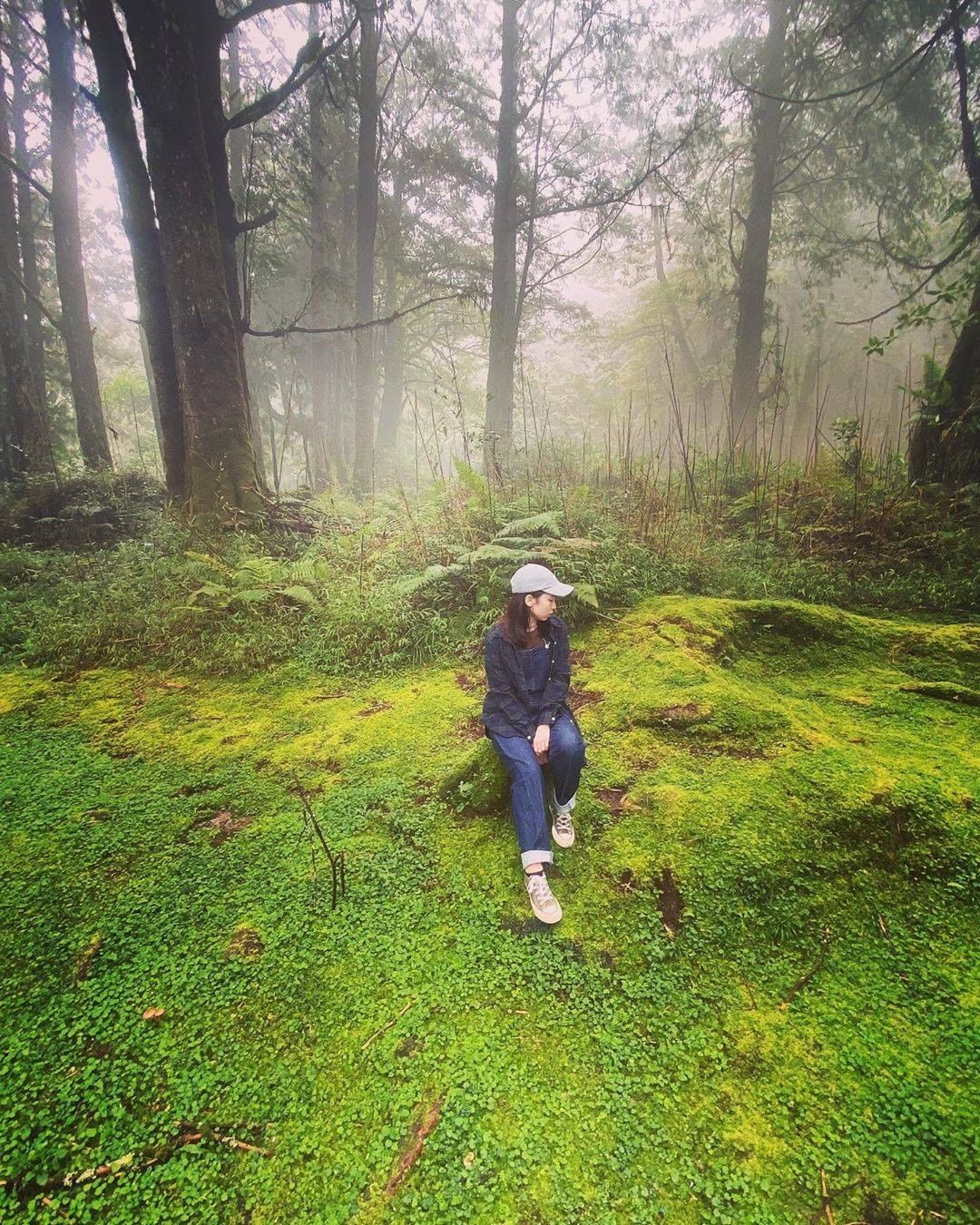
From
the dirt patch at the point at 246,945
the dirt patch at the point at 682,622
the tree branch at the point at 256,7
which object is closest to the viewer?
the dirt patch at the point at 246,945

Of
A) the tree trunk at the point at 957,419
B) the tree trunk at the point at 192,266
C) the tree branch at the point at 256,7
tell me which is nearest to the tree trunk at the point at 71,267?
the tree trunk at the point at 192,266

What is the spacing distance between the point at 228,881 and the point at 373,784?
89 centimetres

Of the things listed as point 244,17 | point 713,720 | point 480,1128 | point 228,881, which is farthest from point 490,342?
point 480,1128

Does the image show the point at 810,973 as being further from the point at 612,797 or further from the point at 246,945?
the point at 246,945

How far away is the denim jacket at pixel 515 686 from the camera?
2.76 m

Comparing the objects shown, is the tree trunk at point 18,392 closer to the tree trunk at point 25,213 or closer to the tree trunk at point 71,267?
the tree trunk at point 71,267

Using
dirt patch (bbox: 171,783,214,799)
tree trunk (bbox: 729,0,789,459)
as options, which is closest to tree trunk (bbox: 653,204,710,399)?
tree trunk (bbox: 729,0,789,459)

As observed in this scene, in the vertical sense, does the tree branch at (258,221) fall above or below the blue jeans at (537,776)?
above

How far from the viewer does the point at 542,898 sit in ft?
7.38

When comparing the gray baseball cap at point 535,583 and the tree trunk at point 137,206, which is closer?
the gray baseball cap at point 535,583

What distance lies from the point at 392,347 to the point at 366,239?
6.20 metres

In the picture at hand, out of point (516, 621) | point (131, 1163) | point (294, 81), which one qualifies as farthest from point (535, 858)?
point (294, 81)

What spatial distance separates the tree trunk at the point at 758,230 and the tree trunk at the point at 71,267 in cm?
1235

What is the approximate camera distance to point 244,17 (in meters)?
5.80
